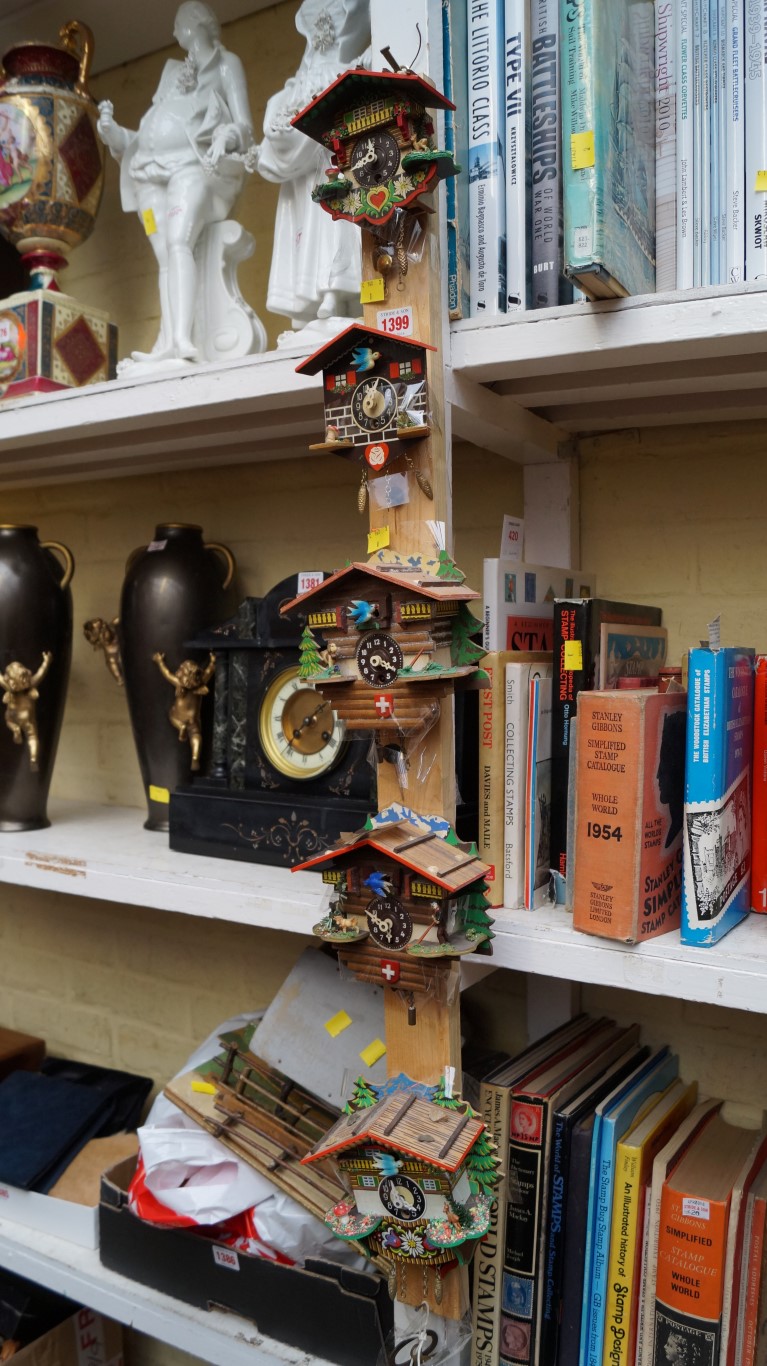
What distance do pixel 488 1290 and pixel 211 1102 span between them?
1.14 ft

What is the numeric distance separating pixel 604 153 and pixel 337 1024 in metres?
0.83

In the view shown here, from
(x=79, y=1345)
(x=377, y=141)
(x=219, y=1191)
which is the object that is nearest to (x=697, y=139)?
(x=377, y=141)

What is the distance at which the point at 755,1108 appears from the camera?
1078 millimetres

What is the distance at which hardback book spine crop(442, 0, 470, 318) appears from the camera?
84 centimetres

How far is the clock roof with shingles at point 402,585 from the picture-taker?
2.52 ft

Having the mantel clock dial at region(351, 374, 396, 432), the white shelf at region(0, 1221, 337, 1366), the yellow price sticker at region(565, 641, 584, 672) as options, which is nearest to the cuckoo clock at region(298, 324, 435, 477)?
the mantel clock dial at region(351, 374, 396, 432)

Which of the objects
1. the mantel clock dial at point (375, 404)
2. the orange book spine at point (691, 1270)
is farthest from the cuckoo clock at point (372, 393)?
Answer: the orange book spine at point (691, 1270)

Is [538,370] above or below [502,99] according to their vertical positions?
below

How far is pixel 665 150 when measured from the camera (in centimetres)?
83

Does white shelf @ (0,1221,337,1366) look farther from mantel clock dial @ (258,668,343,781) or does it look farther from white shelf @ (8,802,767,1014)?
mantel clock dial @ (258,668,343,781)

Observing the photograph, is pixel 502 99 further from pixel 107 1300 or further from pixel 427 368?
pixel 107 1300

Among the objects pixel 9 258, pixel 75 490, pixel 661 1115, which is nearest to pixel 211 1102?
pixel 661 1115

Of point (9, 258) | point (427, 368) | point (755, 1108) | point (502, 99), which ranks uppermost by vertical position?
point (9, 258)

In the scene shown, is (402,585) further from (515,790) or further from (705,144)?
(705,144)
